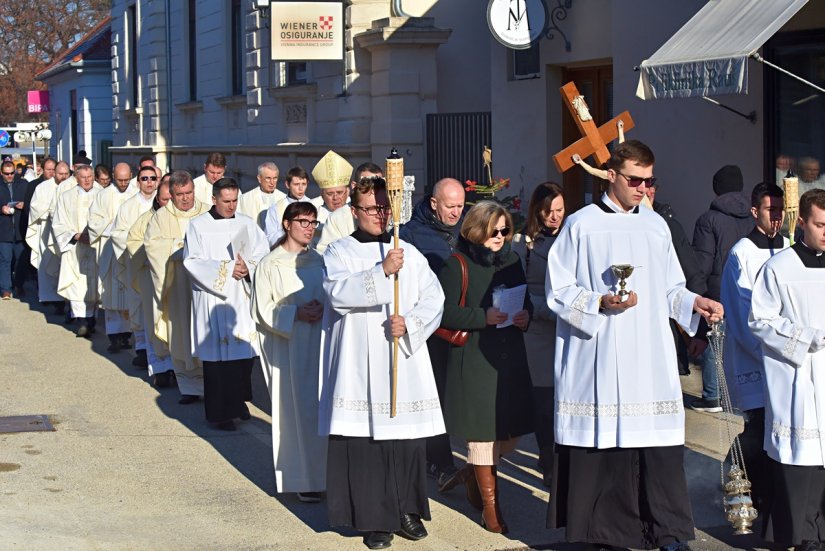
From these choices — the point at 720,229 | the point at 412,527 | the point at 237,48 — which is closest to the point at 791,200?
the point at 412,527

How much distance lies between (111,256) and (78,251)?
1.56 metres

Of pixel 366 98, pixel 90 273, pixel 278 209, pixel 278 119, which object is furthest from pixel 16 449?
pixel 278 119

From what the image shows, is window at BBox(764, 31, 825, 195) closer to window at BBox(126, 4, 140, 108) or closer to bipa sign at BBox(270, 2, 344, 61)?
bipa sign at BBox(270, 2, 344, 61)

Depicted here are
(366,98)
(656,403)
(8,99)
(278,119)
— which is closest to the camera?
(656,403)

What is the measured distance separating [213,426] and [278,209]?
2515 millimetres

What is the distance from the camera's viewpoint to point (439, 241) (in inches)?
300

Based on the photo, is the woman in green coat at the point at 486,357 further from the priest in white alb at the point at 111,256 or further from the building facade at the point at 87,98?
the building facade at the point at 87,98

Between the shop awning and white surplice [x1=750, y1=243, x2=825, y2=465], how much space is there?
3118 millimetres

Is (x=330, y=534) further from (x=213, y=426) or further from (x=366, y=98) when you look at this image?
(x=366, y=98)

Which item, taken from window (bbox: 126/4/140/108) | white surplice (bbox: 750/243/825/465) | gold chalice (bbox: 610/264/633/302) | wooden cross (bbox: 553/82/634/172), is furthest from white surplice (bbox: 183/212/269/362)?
window (bbox: 126/4/140/108)

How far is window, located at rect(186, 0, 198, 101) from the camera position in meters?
27.3

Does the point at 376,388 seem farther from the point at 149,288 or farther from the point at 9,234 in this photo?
the point at 9,234

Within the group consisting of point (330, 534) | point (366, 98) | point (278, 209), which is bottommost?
point (330, 534)

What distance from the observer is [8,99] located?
5591cm
